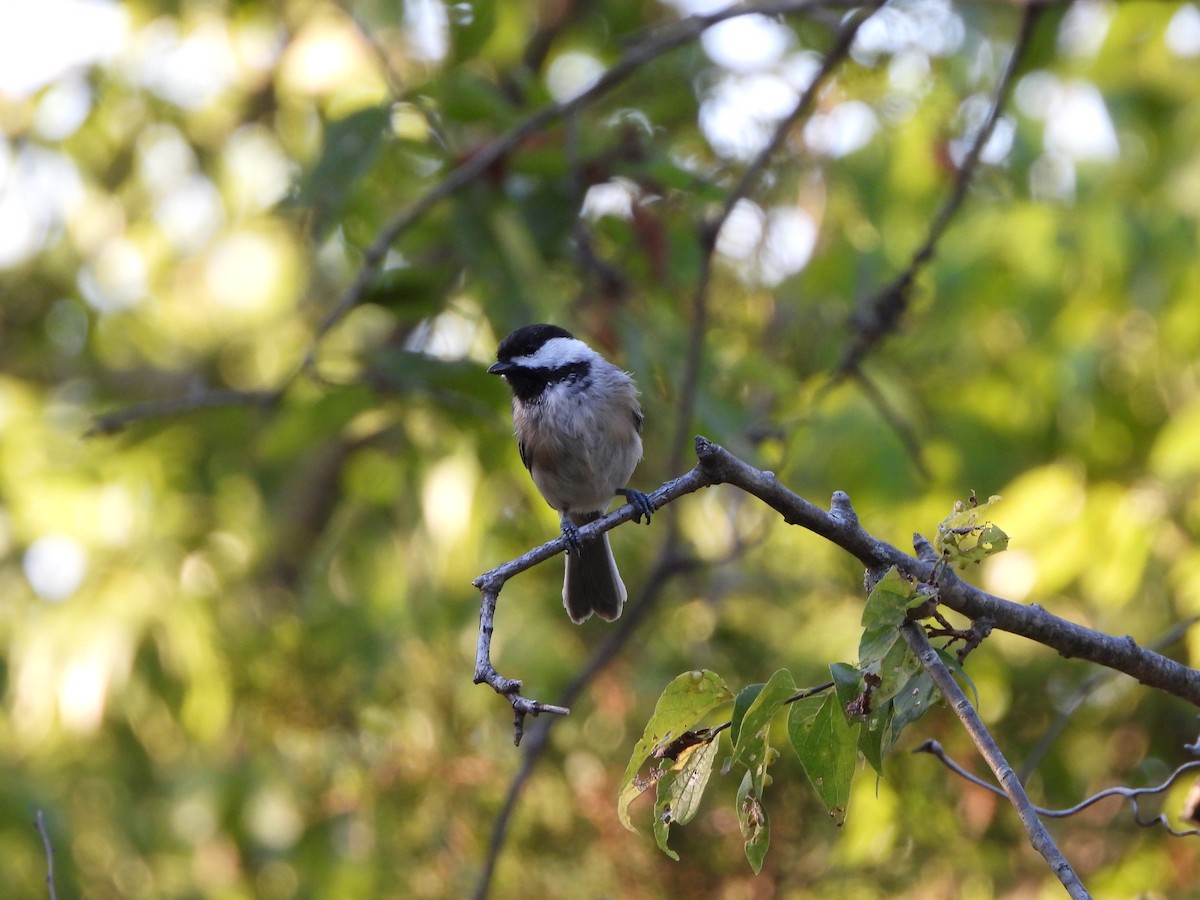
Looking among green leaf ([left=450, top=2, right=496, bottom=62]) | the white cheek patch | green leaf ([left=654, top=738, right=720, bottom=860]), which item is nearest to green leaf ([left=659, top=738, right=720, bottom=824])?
green leaf ([left=654, top=738, right=720, bottom=860])

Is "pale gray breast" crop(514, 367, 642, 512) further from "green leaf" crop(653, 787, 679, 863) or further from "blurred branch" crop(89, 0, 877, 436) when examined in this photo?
"green leaf" crop(653, 787, 679, 863)

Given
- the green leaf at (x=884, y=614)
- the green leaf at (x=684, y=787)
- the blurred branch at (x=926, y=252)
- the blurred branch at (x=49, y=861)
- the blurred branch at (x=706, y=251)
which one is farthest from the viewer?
the blurred branch at (x=926, y=252)

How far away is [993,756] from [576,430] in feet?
7.40

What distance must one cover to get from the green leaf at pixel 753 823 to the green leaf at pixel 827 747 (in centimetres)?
9

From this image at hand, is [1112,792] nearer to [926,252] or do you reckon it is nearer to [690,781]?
[690,781]

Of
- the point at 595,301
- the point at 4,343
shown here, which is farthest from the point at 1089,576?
the point at 4,343

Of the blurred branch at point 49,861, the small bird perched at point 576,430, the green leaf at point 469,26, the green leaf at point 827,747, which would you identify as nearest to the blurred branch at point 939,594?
the green leaf at point 827,747

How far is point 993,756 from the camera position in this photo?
61.2 inches

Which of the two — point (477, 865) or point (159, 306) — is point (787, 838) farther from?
point (159, 306)

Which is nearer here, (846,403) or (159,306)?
(846,403)

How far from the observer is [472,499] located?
14.0ft

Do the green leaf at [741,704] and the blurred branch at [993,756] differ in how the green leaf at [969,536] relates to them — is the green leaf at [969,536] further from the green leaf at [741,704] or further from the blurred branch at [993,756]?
the green leaf at [741,704]

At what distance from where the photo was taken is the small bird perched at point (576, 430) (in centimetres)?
369

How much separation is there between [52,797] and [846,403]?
3165 millimetres
